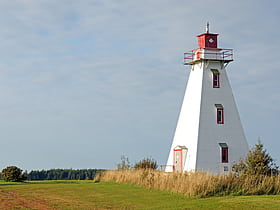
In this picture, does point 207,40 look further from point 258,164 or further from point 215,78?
point 258,164

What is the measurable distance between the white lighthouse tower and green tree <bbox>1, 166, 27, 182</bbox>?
41.0 feet

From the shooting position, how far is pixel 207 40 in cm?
3803

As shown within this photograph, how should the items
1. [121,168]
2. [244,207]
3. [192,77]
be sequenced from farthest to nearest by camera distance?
[121,168]
[192,77]
[244,207]

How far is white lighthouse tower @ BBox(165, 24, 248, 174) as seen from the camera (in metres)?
35.8

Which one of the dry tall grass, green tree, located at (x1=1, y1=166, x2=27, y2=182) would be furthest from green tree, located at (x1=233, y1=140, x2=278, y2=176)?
green tree, located at (x1=1, y1=166, x2=27, y2=182)

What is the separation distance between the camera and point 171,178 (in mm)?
27797

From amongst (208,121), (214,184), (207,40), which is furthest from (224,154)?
(214,184)

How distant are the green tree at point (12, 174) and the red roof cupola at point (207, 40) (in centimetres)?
1837

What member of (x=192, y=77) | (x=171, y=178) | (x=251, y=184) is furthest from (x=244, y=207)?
(x=192, y=77)

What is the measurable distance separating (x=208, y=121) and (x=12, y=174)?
1691 cm

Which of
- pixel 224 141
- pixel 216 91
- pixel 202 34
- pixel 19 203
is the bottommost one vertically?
pixel 19 203

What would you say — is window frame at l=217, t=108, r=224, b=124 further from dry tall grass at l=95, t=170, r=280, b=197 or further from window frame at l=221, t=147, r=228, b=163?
dry tall grass at l=95, t=170, r=280, b=197

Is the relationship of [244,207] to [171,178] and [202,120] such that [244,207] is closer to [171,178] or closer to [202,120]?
[171,178]

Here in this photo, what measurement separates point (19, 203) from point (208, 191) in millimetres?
9367
